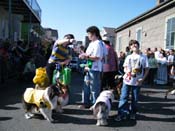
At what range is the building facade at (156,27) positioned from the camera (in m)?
17.4

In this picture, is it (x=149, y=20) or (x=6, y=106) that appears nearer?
(x=6, y=106)

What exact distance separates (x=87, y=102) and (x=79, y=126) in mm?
1665

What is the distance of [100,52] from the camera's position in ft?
25.2

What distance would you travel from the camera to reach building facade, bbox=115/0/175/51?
17375mm

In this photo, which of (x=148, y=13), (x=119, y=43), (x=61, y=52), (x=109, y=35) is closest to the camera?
(x=61, y=52)

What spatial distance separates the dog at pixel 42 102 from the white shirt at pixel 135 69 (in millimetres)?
1562

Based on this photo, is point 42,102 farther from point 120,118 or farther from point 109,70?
point 109,70

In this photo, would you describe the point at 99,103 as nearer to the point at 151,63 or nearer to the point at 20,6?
the point at 151,63

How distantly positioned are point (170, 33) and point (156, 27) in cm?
224

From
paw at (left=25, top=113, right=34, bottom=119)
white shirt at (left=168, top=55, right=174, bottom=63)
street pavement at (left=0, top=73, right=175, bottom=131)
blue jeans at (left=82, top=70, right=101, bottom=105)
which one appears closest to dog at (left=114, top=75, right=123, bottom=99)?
street pavement at (left=0, top=73, right=175, bottom=131)

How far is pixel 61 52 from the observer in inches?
317

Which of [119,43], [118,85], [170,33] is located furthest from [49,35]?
[118,85]

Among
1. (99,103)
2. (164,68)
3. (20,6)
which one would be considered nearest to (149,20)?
(164,68)

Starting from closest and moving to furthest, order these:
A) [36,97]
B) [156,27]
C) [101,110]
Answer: [101,110] < [36,97] < [156,27]
